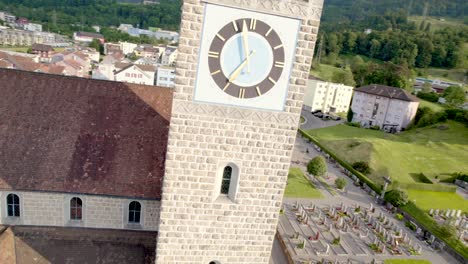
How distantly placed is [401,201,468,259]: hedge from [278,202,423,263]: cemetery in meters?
1.58

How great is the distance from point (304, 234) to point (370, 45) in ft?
404

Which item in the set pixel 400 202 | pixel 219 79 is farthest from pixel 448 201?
pixel 219 79

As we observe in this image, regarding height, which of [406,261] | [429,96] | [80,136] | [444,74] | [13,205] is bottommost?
[406,261]

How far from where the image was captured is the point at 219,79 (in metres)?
9.55

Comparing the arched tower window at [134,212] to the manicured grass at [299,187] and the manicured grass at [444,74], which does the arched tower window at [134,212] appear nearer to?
the manicured grass at [299,187]

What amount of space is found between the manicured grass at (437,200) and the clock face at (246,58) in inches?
1241

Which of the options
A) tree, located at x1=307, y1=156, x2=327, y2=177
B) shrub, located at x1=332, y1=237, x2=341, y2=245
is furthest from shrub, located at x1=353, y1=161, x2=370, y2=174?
shrub, located at x1=332, y1=237, x2=341, y2=245

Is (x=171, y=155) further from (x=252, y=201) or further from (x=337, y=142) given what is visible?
(x=337, y=142)

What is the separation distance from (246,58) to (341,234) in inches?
901

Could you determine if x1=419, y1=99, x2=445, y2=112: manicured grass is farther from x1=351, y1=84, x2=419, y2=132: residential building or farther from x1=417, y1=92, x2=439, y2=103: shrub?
x1=351, y1=84, x2=419, y2=132: residential building

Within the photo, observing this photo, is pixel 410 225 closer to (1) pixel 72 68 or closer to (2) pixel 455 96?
(2) pixel 455 96

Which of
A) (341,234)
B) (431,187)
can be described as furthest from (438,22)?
(341,234)

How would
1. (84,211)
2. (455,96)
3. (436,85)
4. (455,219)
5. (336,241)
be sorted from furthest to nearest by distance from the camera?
(436,85)
(455,96)
(455,219)
(336,241)
(84,211)

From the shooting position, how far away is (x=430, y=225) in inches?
1179
